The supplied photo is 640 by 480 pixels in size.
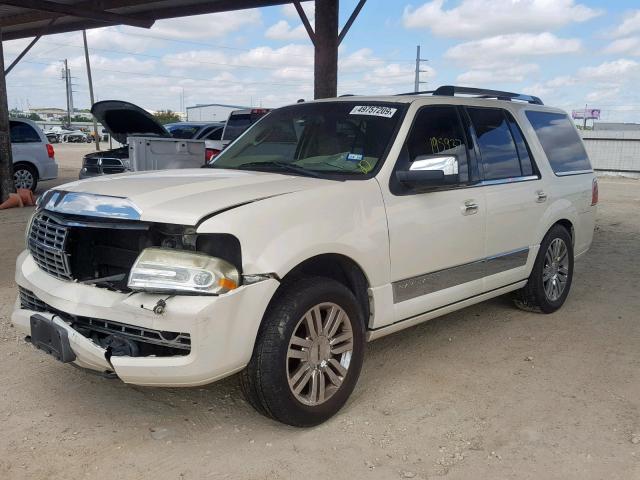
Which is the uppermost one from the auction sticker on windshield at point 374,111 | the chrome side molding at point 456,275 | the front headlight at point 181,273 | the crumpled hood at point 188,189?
the auction sticker on windshield at point 374,111

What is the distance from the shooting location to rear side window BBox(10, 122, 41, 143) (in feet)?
42.2

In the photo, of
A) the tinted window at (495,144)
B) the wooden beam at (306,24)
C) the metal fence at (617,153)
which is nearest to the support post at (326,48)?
the wooden beam at (306,24)

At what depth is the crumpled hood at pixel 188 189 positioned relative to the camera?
9.50 feet

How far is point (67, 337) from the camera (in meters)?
2.94

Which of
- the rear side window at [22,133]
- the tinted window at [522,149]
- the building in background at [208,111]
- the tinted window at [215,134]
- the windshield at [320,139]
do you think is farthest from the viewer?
the building in background at [208,111]

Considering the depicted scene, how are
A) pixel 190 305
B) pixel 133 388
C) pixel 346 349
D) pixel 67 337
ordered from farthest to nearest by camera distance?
1. pixel 133 388
2. pixel 346 349
3. pixel 67 337
4. pixel 190 305

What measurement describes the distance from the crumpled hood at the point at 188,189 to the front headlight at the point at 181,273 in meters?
0.17

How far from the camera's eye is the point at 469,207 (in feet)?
13.6

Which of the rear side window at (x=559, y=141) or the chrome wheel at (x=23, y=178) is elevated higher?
the rear side window at (x=559, y=141)

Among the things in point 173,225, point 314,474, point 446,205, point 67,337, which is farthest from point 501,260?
point 67,337

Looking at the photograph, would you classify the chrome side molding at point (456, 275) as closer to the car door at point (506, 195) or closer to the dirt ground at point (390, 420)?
the car door at point (506, 195)

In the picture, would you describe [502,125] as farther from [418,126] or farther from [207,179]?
[207,179]

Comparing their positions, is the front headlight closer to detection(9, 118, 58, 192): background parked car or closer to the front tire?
the front tire

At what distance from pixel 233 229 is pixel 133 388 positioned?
1.55 metres
